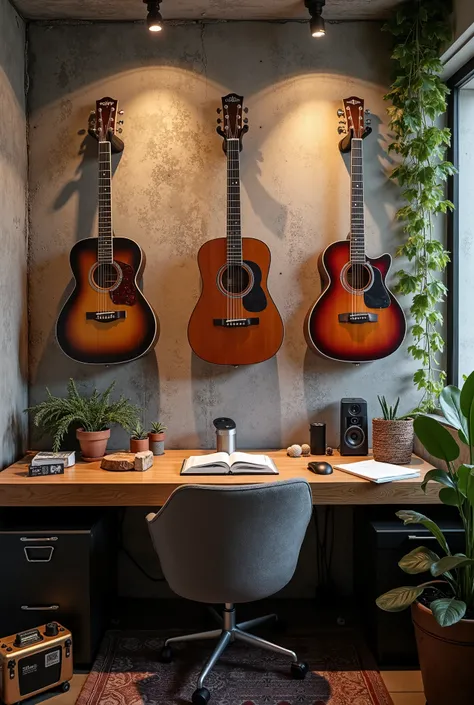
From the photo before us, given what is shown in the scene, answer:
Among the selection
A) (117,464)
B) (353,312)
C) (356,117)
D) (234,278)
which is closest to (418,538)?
(353,312)

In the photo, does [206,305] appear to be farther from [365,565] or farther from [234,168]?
[365,565]

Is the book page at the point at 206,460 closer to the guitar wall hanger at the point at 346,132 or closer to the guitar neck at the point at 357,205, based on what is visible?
the guitar neck at the point at 357,205

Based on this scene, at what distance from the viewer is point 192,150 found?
289cm

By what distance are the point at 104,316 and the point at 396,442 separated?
→ 1429 mm

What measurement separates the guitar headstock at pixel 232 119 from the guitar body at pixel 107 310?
678 mm

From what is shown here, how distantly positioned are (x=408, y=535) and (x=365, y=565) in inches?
13.6

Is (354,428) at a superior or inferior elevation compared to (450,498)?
superior

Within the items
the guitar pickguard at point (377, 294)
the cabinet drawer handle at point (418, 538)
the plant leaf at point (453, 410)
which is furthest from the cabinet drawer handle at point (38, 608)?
the guitar pickguard at point (377, 294)

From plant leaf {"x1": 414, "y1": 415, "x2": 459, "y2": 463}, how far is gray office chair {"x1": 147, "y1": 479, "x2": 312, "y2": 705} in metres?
0.45

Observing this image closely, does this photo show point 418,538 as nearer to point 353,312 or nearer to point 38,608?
point 353,312

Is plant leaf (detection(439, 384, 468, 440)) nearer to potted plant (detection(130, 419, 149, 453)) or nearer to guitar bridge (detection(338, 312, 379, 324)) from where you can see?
guitar bridge (detection(338, 312, 379, 324))

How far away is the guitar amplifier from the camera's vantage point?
205 centimetres

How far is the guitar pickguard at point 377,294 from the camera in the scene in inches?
108

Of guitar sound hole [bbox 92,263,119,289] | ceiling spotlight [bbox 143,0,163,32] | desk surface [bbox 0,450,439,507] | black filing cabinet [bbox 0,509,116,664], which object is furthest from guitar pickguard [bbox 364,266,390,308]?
black filing cabinet [bbox 0,509,116,664]
